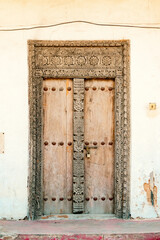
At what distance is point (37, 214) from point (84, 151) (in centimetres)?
96

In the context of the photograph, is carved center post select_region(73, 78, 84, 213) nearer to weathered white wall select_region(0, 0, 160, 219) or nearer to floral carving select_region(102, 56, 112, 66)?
floral carving select_region(102, 56, 112, 66)

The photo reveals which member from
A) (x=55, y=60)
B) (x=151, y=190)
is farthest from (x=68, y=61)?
(x=151, y=190)

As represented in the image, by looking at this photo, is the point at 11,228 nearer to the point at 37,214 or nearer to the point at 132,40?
the point at 37,214

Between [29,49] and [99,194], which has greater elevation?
[29,49]

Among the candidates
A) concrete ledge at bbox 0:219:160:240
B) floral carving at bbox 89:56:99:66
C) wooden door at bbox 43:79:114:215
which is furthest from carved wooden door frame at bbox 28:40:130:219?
concrete ledge at bbox 0:219:160:240

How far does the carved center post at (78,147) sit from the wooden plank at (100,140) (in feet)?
0.27

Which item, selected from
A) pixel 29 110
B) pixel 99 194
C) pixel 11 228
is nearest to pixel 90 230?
pixel 99 194

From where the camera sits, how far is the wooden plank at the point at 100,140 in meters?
3.94

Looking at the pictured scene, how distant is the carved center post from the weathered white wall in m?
0.59

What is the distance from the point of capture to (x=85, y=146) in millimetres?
3932

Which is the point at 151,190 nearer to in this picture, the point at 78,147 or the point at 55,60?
the point at 78,147

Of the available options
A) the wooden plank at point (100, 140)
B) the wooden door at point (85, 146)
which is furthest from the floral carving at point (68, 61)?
the wooden plank at point (100, 140)

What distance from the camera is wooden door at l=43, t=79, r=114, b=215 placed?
12.9ft

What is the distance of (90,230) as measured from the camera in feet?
11.3
